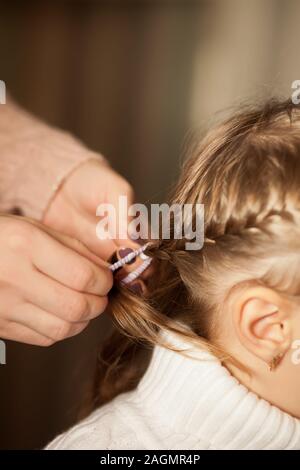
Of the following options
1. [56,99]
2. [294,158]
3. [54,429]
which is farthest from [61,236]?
[56,99]

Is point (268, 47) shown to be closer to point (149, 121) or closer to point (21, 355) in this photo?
point (149, 121)

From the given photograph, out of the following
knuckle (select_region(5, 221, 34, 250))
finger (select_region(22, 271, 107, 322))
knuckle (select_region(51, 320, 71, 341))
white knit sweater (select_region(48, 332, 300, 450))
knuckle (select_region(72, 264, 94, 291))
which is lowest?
white knit sweater (select_region(48, 332, 300, 450))

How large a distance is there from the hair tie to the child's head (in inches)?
0.5

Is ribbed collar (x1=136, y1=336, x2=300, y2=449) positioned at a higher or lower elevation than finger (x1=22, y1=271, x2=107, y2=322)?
lower

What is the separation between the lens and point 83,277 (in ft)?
2.16

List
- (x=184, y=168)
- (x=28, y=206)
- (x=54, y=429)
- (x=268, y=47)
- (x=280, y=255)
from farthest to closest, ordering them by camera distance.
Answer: (x=268, y=47) < (x=54, y=429) < (x=28, y=206) < (x=184, y=168) < (x=280, y=255)

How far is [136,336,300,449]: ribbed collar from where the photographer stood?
667 mm

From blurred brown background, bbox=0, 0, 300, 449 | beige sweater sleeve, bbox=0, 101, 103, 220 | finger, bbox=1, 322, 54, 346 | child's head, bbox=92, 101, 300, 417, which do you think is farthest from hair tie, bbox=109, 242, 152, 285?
blurred brown background, bbox=0, 0, 300, 449

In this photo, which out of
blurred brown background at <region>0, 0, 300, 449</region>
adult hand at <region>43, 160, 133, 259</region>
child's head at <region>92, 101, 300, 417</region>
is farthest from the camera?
blurred brown background at <region>0, 0, 300, 449</region>

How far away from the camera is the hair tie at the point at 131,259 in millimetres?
695

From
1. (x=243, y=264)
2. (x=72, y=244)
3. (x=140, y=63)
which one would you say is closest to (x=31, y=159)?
(x=72, y=244)

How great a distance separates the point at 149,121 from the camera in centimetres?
208

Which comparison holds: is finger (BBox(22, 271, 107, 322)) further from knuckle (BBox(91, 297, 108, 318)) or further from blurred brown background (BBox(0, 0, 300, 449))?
blurred brown background (BBox(0, 0, 300, 449))
